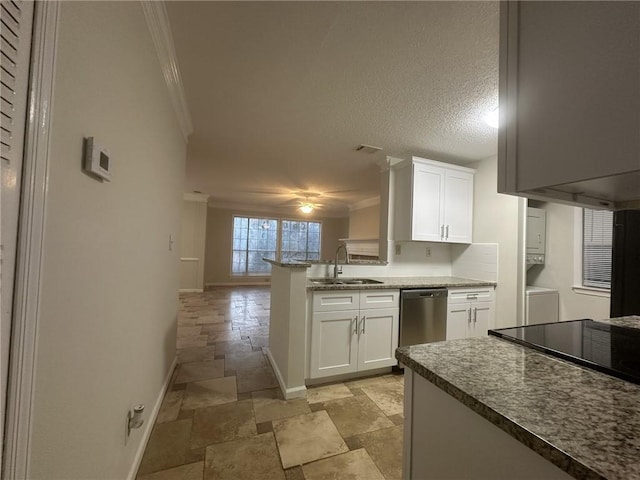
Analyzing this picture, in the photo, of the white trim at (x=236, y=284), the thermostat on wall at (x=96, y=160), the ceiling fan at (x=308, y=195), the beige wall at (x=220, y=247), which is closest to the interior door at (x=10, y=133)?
the thermostat on wall at (x=96, y=160)

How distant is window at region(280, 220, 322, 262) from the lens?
8.49 metres

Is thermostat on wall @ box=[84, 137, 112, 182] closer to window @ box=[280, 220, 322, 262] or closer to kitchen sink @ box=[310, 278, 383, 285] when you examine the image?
kitchen sink @ box=[310, 278, 383, 285]

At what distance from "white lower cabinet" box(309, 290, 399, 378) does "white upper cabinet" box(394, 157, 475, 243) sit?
99cm

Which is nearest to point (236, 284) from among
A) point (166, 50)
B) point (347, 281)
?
point (347, 281)

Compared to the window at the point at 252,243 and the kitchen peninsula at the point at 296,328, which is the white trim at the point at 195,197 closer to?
the window at the point at 252,243

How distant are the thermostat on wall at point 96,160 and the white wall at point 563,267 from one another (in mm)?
3997

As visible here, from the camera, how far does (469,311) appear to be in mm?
2859

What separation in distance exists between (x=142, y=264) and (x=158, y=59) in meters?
1.19

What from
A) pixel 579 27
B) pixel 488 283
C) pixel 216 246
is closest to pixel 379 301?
pixel 488 283

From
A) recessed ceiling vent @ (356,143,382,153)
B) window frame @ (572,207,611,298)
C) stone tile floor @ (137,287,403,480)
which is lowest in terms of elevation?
stone tile floor @ (137,287,403,480)

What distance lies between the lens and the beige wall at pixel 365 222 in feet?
21.2

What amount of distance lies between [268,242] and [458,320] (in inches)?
253

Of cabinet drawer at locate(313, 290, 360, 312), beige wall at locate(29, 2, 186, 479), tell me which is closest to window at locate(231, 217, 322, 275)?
cabinet drawer at locate(313, 290, 360, 312)

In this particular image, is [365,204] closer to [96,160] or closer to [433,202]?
[433,202]
